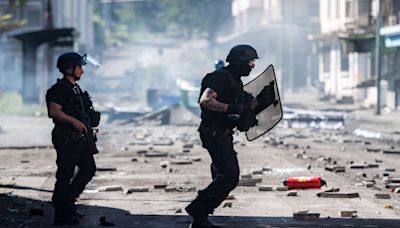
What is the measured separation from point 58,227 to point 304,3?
71.9 metres

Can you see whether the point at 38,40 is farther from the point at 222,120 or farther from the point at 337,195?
the point at 222,120

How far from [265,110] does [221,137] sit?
26.1 inches

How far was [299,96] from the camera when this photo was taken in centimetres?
6369

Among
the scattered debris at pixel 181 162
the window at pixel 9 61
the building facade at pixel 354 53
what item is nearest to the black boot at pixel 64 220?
the scattered debris at pixel 181 162

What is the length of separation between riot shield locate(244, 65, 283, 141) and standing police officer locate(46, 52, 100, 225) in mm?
1669

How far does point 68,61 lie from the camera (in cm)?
1027

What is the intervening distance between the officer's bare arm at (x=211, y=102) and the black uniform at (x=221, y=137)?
6cm

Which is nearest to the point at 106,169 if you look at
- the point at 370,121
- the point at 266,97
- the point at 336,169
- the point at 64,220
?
the point at 336,169

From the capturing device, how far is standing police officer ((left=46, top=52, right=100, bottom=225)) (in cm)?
1006

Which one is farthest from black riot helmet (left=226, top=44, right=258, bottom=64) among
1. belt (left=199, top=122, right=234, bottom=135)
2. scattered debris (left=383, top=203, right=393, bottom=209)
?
scattered debris (left=383, top=203, right=393, bottom=209)

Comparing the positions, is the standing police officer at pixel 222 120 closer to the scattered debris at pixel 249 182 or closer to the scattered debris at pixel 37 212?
the scattered debris at pixel 37 212

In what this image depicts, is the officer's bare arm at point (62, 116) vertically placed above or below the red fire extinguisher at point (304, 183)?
above

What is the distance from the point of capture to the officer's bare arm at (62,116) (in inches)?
393

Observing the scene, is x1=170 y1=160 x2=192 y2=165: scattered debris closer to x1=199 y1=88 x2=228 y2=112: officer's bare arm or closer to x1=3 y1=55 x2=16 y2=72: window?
x1=199 y1=88 x2=228 y2=112: officer's bare arm
